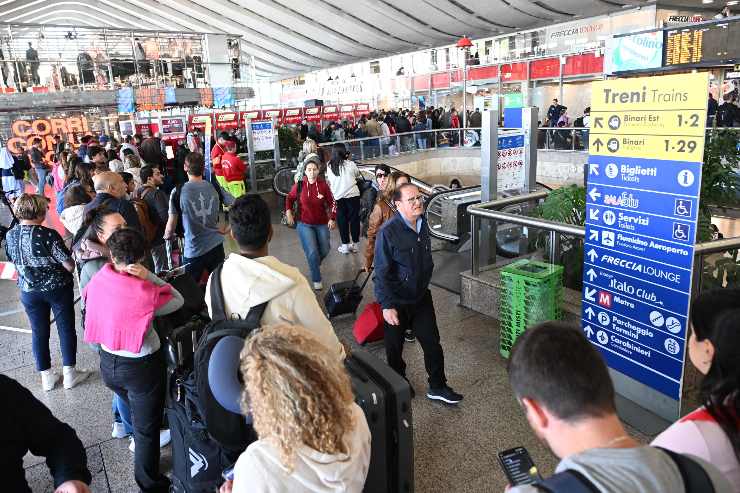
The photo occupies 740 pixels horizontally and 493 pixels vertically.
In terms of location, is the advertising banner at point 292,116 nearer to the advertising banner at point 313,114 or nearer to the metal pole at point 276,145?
the advertising banner at point 313,114

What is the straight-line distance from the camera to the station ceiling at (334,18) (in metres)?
31.6

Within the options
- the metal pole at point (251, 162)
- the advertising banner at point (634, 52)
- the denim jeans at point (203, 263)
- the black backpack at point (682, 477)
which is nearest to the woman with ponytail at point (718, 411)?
the black backpack at point (682, 477)

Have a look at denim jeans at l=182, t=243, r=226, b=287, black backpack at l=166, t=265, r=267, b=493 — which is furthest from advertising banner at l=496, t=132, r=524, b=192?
black backpack at l=166, t=265, r=267, b=493

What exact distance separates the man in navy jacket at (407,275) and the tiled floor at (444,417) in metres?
0.29

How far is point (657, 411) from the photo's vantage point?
11.4ft

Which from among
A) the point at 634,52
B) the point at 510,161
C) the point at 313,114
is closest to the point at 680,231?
the point at 510,161

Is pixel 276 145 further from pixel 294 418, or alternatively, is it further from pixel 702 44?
pixel 294 418

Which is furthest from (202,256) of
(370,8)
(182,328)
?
(370,8)

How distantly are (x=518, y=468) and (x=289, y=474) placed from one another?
0.68 meters

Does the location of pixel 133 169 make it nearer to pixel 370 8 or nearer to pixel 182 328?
pixel 182 328

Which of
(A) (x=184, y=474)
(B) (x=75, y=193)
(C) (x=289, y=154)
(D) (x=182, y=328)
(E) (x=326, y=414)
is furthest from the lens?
(C) (x=289, y=154)

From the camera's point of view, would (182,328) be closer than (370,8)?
Yes

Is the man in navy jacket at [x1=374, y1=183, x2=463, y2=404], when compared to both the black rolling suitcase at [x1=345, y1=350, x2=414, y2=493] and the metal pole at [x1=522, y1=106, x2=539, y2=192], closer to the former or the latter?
the black rolling suitcase at [x1=345, y1=350, x2=414, y2=493]

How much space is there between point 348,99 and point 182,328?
42.4 meters
